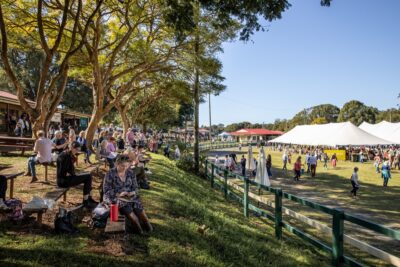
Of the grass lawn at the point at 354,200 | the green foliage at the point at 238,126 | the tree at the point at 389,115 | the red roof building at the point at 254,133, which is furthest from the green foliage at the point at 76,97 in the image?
the green foliage at the point at 238,126

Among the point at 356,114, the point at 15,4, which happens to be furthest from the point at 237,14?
the point at 356,114

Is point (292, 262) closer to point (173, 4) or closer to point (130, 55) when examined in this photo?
point (173, 4)

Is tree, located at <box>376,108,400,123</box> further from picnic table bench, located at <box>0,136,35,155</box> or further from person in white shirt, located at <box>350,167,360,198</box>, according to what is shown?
picnic table bench, located at <box>0,136,35,155</box>

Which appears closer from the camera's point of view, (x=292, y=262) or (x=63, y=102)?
(x=292, y=262)

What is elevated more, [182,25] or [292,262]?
[182,25]

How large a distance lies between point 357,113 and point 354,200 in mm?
96173

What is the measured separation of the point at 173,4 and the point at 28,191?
17.5 ft

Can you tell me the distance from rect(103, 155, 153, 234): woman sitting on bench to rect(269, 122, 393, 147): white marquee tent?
77.9 ft

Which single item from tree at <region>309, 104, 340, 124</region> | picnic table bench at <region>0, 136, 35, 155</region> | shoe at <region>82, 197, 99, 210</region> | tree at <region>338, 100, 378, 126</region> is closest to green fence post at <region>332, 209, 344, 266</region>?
shoe at <region>82, 197, 99, 210</region>

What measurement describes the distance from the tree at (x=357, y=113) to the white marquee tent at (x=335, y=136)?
76.7 metres

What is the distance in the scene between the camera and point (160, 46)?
16.9 m

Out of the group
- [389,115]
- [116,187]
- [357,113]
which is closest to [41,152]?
[116,187]

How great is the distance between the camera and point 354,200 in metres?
14.8

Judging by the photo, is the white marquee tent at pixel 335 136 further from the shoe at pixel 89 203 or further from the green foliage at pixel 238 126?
the green foliage at pixel 238 126
